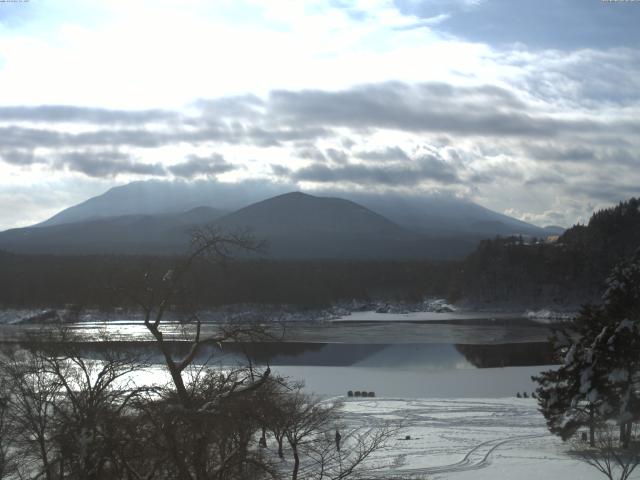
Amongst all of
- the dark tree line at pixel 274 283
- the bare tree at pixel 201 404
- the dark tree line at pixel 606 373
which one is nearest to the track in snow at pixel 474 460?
the dark tree line at pixel 606 373

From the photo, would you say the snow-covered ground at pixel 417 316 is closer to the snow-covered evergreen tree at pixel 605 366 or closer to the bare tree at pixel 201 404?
the snow-covered evergreen tree at pixel 605 366

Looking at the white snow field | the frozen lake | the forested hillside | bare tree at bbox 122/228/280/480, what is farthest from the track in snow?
the forested hillside

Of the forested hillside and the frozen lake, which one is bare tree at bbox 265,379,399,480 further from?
the forested hillside

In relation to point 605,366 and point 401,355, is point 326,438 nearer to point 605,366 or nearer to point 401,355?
point 605,366

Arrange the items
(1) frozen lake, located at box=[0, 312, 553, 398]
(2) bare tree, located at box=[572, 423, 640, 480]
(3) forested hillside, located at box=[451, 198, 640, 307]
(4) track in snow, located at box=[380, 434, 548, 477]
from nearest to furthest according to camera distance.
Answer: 1. (2) bare tree, located at box=[572, 423, 640, 480]
2. (4) track in snow, located at box=[380, 434, 548, 477]
3. (1) frozen lake, located at box=[0, 312, 553, 398]
4. (3) forested hillside, located at box=[451, 198, 640, 307]

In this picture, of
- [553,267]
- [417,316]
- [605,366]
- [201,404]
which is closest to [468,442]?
[605,366]

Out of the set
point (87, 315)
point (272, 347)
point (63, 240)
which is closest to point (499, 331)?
A: point (272, 347)

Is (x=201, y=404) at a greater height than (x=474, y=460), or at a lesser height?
greater

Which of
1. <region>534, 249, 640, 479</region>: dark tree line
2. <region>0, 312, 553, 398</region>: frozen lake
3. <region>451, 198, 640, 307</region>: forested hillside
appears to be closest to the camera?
<region>534, 249, 640, 479</region>: dark tree line

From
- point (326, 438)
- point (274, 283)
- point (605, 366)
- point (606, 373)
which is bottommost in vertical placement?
point (326, 438)
